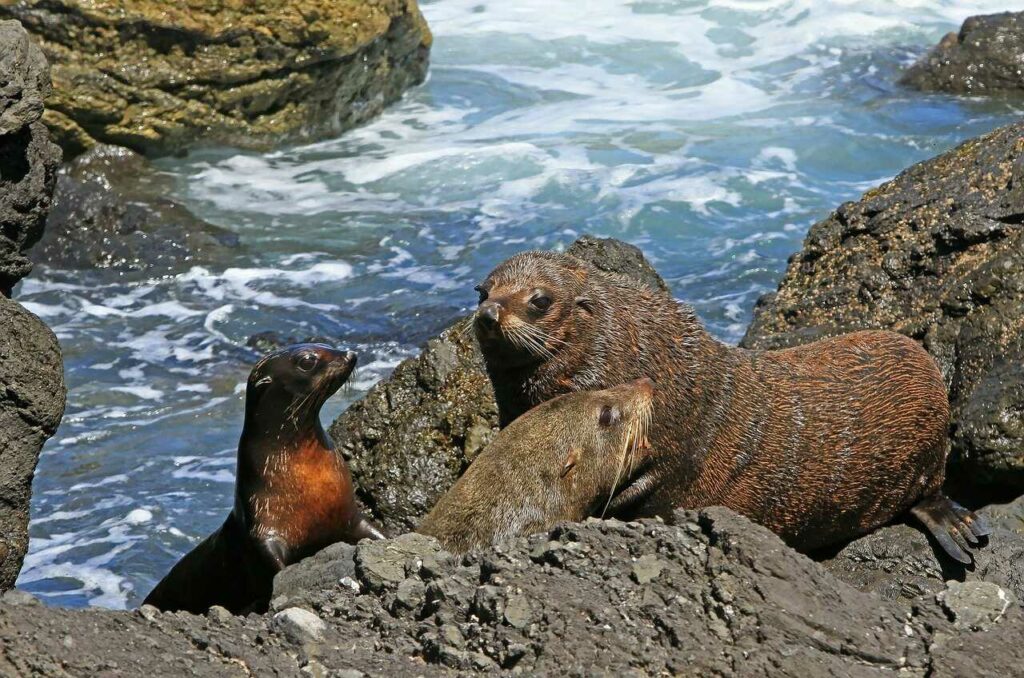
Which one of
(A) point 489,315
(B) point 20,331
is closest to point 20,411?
(B) point 20,331

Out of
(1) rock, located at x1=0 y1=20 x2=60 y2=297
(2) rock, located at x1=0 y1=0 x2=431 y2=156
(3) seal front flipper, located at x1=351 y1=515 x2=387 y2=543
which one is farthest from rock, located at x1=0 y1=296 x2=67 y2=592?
(2) rock, located at x1=0 y1=0 x2=431 y2=156

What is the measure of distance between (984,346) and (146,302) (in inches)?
342

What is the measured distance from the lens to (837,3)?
2633cm

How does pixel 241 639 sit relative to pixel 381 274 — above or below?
above

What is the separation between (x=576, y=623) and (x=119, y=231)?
453 inches

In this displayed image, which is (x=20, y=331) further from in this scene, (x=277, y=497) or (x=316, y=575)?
(x=316, y=575)

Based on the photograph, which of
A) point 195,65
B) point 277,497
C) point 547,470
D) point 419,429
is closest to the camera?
point 547,470

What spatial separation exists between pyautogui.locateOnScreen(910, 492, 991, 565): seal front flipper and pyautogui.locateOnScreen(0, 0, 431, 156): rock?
11.3 meters

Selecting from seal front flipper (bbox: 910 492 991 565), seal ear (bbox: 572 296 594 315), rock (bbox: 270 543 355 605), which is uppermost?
seal ear (bbox: 572 296 594 315)

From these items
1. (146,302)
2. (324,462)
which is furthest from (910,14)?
(324,462)

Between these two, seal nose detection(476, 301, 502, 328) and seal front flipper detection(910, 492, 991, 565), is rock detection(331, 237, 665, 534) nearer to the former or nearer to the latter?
seal nose detection(476, 301, 502, 328)

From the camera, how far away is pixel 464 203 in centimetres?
1702

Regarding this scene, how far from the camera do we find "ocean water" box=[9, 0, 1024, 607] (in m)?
10.8

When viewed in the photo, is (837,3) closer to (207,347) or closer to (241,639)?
(207,347)
